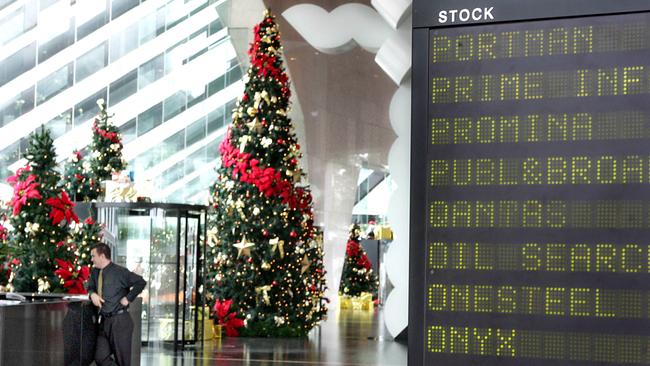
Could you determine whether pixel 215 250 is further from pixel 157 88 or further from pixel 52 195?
pixel 157 88

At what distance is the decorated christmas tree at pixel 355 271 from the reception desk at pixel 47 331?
28146 millimetres

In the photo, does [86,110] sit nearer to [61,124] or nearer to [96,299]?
[61,124]

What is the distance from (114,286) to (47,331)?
1.31 m

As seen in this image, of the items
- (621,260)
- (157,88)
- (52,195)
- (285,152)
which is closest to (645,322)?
(621,260)

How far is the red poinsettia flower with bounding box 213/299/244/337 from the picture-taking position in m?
21.2

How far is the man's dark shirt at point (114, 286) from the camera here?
11836mm

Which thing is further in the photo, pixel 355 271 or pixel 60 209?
pixel 355 271

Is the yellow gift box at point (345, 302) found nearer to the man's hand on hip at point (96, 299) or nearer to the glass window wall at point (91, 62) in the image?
the glass window wall at point (91, 62)

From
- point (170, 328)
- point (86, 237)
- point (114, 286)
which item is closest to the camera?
point (114, 286)

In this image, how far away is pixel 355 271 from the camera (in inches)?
1592

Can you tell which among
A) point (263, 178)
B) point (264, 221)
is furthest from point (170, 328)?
point (263, 178)

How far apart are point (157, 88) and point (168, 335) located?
14847mm

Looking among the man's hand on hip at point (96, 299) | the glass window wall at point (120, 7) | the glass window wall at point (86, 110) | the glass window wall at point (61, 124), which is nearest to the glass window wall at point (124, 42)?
the glass window wall at point (120, 7)

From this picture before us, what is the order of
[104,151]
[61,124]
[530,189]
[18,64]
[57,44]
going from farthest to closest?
[61,124], [57,44], [18,64], [104,151], [530,189]
